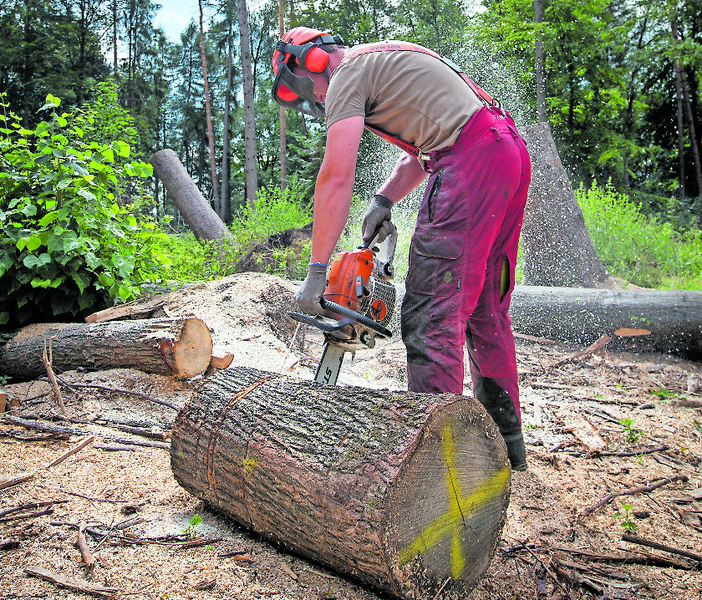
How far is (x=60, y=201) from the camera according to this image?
4.04m

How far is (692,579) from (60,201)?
179 inches

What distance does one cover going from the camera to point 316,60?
2221 mm

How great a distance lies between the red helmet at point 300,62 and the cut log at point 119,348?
1.89 meters

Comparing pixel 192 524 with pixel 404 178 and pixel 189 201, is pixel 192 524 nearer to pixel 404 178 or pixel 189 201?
pixel 404 178

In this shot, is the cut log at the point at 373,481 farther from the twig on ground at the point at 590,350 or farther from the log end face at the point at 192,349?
the twig on ground at the point at 590,350

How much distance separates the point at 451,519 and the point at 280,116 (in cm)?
1649

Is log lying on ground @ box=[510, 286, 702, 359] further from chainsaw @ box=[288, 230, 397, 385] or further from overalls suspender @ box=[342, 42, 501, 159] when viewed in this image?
chainsaw @ box=[288, 230, 397, 385]

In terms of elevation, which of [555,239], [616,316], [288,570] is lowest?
[616,316]

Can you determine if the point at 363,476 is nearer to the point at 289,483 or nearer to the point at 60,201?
the point at 289,483

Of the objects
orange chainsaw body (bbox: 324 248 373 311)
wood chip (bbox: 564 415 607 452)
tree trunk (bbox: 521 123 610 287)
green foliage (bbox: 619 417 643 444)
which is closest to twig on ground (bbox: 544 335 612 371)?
wood chip (bbox: 564 415 607 452)

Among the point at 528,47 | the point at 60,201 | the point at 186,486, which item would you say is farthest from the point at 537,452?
the point at 528,47

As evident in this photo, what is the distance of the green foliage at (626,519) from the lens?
78.7 inches

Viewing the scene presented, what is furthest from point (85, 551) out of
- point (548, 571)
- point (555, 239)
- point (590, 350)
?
point (555, 239)

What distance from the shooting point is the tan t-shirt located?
6.51 feet
